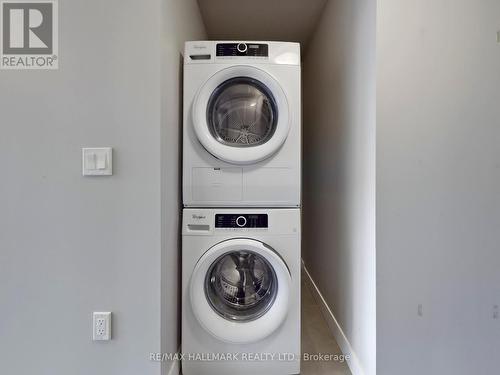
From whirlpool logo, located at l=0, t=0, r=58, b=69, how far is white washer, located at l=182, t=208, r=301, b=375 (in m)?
0.91

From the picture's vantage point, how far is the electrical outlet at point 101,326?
1.20 metres

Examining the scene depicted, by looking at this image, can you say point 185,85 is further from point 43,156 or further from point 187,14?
point 43,156

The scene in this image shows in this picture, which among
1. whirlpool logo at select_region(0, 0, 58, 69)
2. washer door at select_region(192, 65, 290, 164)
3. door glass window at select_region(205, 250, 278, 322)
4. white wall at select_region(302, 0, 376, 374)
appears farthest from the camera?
door glass window at select_region(205, 250, 278, 322)

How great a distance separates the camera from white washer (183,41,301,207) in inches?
55.4

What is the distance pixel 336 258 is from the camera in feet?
5.88

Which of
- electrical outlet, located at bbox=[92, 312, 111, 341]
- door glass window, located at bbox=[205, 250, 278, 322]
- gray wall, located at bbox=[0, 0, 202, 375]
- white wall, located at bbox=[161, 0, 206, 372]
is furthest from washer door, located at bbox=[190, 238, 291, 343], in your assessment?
electrical outlet, located at bbox=[92, 312, 111, 341]

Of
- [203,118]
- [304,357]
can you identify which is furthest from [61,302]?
[304,357]

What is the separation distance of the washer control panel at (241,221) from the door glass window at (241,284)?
6.8 inches

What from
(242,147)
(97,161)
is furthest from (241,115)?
(97,161)

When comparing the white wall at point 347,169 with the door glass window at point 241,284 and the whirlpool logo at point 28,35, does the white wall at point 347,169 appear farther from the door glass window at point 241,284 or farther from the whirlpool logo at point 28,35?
the whirlpool logo at point 28,35

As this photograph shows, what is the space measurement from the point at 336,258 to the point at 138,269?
1.19 metres

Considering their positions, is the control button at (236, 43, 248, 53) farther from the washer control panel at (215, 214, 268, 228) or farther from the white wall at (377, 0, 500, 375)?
the washer control panel at (215, 214, 268, 228)

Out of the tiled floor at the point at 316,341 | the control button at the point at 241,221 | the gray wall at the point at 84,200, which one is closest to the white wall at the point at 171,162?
the gray wall at the point at 84,200

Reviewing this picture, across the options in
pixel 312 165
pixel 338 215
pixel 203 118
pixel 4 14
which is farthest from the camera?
pixel 312 165
